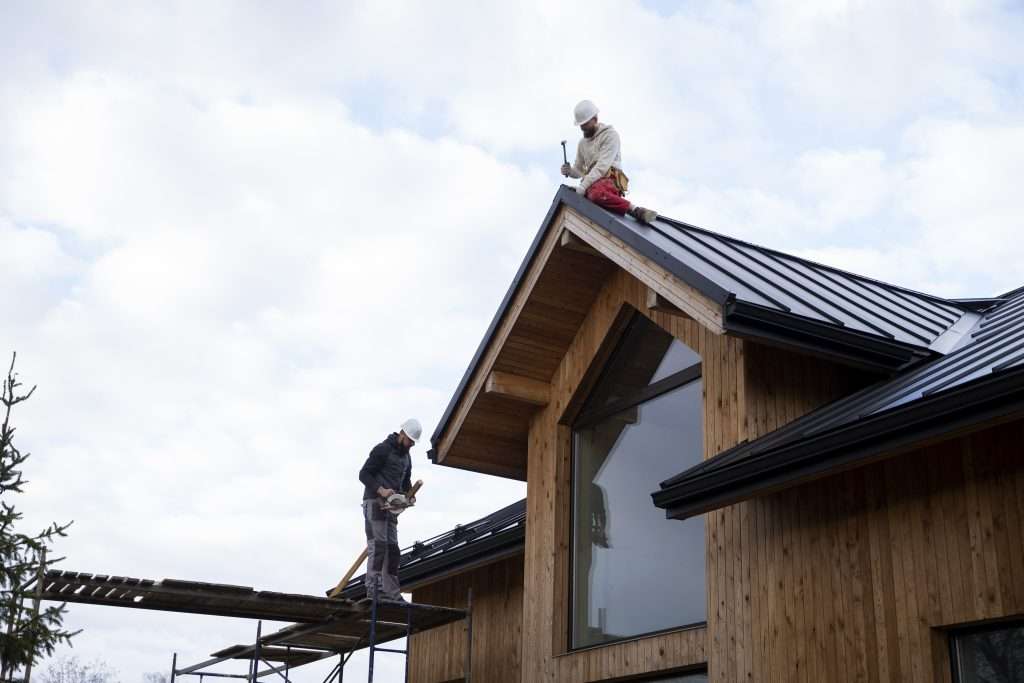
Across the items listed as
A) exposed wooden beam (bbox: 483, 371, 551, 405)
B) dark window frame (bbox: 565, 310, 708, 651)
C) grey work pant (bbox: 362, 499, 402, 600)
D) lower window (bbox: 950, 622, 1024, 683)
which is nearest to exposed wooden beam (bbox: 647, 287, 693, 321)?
dark window frame (bbox: 565, 310, 708, 651)

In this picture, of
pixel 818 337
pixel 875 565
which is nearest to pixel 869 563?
pixel 875 565

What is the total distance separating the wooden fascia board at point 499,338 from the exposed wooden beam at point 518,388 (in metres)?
0.14

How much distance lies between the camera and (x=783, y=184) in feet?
80.1

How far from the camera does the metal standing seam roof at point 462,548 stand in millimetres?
12727

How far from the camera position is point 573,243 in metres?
11.2

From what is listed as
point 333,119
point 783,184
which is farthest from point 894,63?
point 333,119

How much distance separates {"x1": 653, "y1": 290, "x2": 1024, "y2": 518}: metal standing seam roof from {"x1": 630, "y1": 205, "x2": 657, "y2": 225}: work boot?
266cm

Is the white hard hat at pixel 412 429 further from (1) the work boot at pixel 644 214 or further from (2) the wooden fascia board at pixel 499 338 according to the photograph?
(1) the work boot at pixel 644 214

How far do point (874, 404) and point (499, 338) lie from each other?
444 centimetres

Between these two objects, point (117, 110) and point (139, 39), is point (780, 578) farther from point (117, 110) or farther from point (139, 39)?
point (139, 39)

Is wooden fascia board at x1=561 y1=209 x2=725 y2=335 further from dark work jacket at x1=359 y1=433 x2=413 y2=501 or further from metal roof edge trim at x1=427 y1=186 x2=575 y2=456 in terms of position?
dark work jacket at x1=359 y1=433 x2=413 y2=501

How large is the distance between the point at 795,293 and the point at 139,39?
11.3 metres

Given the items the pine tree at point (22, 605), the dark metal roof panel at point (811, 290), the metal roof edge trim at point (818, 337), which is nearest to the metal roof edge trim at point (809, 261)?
the dark metal roof panel at point (811, 290)

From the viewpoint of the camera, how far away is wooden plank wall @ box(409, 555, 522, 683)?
1282cm
